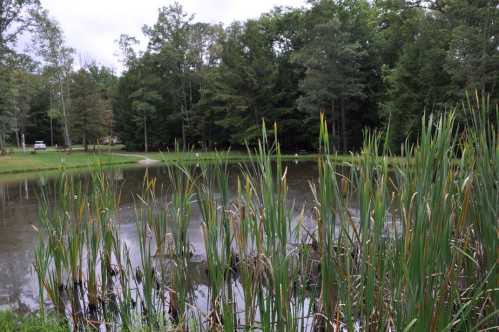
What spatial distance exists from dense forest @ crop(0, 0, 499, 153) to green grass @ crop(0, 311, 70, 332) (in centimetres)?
1712

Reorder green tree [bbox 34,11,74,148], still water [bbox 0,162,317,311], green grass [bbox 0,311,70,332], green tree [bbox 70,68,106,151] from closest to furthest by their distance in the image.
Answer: green grass [bbox 0,311,70,332] < still water [bbox 0,162,317,311] < green tree [bbox 34,11,74,148] < green tree [bbox 70,68,106,151]

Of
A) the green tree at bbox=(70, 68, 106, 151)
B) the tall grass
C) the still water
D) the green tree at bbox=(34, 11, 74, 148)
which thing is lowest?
the still water

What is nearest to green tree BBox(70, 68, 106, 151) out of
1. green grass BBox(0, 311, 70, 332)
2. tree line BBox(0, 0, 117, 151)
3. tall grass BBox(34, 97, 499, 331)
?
tree line BBox(0, 0, 117, 151)

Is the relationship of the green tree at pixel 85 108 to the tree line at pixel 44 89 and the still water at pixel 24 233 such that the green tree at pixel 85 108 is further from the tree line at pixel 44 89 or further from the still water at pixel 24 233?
the still water at pixel 24 233

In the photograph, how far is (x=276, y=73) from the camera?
99.0 feet

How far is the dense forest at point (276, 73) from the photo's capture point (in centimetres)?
2089

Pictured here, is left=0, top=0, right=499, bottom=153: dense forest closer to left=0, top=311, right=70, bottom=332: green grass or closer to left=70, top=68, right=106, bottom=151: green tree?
left=70, top=68, right=106, bottom=151: green tree

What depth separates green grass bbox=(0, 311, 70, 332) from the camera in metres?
3.22

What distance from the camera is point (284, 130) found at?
31141 millimetres

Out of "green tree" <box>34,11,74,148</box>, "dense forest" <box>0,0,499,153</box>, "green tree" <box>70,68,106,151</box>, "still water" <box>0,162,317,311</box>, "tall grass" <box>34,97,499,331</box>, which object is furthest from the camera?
"green tree" <box>70,68,106,151</box>

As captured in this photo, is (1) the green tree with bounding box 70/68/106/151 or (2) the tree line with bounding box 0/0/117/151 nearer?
(2) the tree line with bounding box 0/0/117/151

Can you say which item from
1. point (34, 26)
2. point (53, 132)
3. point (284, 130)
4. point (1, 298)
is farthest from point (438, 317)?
point (53, 132)

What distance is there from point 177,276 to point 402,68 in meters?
22.0

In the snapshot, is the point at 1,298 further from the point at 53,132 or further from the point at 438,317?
the point at 53,132
